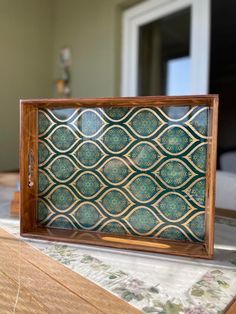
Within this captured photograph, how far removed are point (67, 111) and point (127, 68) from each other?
2002mm

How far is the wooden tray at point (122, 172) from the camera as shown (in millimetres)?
492

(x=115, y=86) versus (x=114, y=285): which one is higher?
(x=115, y=86)

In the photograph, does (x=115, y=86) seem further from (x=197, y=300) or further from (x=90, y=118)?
(x=197, y=300)

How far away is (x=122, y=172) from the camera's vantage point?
1.77 ft

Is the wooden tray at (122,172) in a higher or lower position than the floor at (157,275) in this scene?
higher

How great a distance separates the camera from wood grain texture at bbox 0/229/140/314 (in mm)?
326

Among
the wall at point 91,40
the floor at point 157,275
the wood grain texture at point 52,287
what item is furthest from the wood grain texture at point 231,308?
the wall at point 91,40

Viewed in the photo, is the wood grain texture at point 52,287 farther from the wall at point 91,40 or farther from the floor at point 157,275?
the wall at point 91,40

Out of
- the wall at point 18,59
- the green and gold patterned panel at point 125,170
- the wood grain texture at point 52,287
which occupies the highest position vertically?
the wall at point 18,59

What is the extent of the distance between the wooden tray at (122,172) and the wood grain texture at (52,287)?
87 millimetres

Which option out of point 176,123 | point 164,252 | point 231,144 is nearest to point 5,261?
point 164,252

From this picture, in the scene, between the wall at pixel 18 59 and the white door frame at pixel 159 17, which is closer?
the white door frame at pixel 159 17

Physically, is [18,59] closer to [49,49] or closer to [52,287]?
[49,49]

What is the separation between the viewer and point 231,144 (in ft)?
8.21
